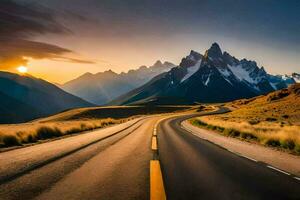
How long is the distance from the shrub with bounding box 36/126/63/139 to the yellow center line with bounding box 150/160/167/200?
12.9 metres

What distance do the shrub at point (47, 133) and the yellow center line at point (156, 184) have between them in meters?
12.9

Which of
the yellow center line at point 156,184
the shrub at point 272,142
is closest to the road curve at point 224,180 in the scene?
the yellow center line at point 156,184

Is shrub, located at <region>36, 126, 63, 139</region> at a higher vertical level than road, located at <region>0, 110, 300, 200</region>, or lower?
higher

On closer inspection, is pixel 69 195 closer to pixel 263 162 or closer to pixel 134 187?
pixel 134 187

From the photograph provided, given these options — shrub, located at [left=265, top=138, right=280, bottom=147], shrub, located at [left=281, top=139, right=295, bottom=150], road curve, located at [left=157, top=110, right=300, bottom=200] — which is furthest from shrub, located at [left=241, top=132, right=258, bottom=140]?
road curve, located at [left=157, top=110, right=300, bottom=200]

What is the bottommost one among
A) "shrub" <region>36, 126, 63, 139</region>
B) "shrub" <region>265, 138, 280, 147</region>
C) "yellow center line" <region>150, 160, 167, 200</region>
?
"shrub" <region>265, 138, 280, 147</region>

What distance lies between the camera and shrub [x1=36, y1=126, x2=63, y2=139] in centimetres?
1992

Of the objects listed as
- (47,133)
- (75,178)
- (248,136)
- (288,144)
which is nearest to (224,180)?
(75,178)

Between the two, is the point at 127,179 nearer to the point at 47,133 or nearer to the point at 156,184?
the point at 156,184

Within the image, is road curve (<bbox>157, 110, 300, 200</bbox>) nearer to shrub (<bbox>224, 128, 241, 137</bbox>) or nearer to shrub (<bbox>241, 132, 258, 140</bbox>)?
shrub (<bbox>241, 132, 258, 140</bbox>)

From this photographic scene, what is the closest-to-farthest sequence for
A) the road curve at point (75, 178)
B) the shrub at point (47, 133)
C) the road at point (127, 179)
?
1. the road curve at point (75, 178)
2. the road at point (127, 179)
3. the shrub at point (47, 133)

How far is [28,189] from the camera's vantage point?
5602mm

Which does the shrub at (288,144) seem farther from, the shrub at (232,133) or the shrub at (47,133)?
the shrub at (47,133)

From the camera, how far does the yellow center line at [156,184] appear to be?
5504mm
